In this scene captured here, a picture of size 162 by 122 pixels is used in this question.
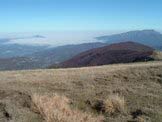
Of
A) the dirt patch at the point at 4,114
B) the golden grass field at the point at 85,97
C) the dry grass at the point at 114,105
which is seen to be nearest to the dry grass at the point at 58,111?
the golden grass field at the point at 85,97

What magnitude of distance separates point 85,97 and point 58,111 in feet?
11.1

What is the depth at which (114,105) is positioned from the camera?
17.4 metres

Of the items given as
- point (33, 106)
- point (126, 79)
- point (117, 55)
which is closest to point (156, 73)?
point (126, 79)

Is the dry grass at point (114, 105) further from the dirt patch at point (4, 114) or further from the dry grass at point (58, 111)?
the dirt patch at point (4, 114)

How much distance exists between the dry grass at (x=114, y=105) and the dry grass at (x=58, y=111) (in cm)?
110

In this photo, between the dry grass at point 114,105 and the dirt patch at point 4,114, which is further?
the dry grass at point 114,105

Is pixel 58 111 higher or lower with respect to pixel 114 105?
higher

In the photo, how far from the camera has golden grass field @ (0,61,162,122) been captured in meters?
16.0

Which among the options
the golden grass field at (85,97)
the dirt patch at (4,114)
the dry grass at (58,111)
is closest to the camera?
the dry grass at (58,111)

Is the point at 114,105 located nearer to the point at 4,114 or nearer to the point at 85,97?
the point at 85,97

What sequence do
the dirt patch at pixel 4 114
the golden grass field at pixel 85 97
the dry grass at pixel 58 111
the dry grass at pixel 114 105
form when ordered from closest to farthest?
the dry grass at pixel 58 111 → the dirt patch at pixel 4 114 → the golden grass field at pixel 85 97 → the dry grass at pixel 114 105

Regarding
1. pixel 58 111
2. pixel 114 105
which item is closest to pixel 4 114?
pixel 58 111

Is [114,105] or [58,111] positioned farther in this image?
[114,105]

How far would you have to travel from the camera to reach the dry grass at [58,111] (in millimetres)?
15234
